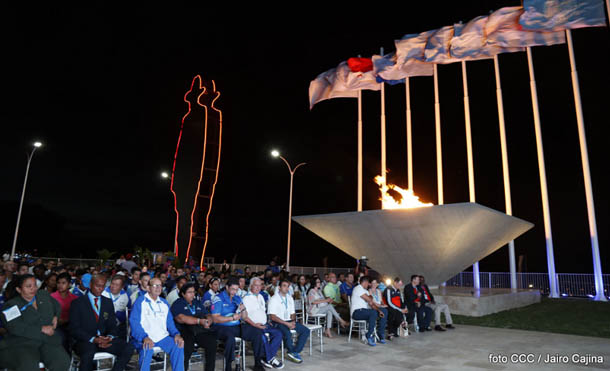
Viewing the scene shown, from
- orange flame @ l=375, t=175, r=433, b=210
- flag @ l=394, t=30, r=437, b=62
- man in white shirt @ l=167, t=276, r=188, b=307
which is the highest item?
flag @ l=394, t=30, r=437, b=62

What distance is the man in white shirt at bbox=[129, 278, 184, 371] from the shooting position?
194 inches

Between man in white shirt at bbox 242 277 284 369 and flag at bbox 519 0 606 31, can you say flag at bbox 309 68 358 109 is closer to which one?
flag at bbox 519 0 606 31

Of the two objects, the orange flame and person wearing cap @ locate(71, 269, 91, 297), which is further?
the orange flame

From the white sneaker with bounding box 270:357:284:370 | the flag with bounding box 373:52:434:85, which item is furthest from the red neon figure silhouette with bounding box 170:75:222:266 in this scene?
the white sneaker with bounding box 270:357:284:370

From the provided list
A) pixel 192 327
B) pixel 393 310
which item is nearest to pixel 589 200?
pixel 393 310

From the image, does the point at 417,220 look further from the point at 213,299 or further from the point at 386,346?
the point at 213,299

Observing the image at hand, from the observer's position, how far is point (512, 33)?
16078 mm

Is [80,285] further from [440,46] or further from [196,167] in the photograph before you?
[440,46]

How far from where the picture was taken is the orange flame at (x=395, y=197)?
15.1 metres

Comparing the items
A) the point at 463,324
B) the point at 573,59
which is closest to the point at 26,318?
the point at 463,324

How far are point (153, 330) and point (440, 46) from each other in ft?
53.1

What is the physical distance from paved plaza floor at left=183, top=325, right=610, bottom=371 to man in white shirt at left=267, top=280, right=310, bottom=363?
0.24 meters

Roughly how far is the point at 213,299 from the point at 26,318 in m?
2.39

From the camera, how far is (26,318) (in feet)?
14.7
